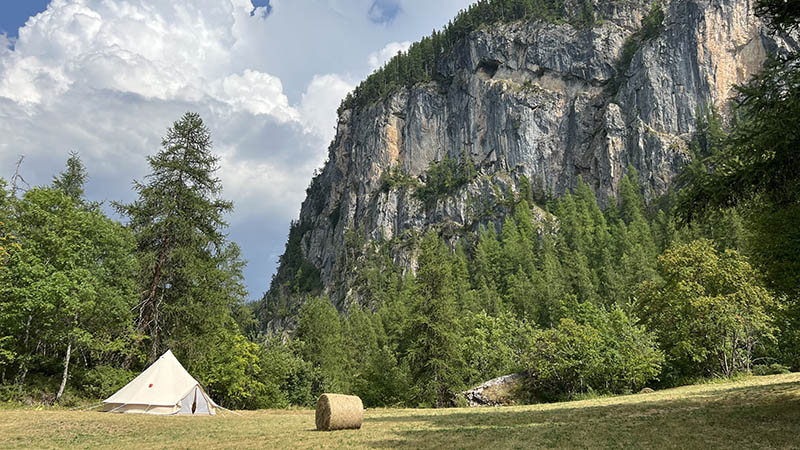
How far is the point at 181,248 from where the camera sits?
1020 inches

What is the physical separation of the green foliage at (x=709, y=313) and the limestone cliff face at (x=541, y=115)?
6672 cm

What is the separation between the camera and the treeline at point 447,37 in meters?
129

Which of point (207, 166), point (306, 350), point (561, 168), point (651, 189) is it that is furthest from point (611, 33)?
point (207, 166)

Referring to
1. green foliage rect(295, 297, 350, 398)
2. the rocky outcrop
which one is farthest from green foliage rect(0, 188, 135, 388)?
green foliage rect(295, 297, 350, 398)

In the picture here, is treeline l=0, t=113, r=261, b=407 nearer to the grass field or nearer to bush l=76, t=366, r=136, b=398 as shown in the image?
bush l=76, t=366, r=136, b=398

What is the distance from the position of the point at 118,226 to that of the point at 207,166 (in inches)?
224

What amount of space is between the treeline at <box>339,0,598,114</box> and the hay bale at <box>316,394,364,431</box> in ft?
426

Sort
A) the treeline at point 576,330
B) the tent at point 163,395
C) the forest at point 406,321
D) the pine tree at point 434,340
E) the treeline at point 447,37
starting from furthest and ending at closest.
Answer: the treeline at point 447,37, the pine tree at point 434,340, the treeline at point 576,330, the tent at point 163,395, the forest at point 406,321

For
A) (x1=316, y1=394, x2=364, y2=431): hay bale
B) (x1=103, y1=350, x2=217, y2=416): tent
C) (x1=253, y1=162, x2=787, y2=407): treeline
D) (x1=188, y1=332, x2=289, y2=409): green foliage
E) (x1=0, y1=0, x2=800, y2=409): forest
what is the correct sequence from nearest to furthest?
(x1=0, y1=0, x2=800, y2=409): forest, (x1=316, y1=394, x2=364, y2=431): hay bale, (x1=103, y1=350, x2=217, y2=416): tent, (x1=253, y1=162, x2=787, y2=407): treeline, (x1=188, y1=332, x2=289, y2=409): green foliage

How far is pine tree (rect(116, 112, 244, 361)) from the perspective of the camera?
84.3ft

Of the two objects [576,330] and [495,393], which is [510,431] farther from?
[576,330]

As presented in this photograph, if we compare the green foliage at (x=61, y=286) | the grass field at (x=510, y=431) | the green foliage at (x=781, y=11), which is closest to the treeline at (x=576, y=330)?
the green foliage at (x=781, y=11)

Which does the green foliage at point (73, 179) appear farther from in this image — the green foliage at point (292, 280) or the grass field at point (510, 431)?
the green foliage at point (292, 280)

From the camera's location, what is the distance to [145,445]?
12180 millimetres
